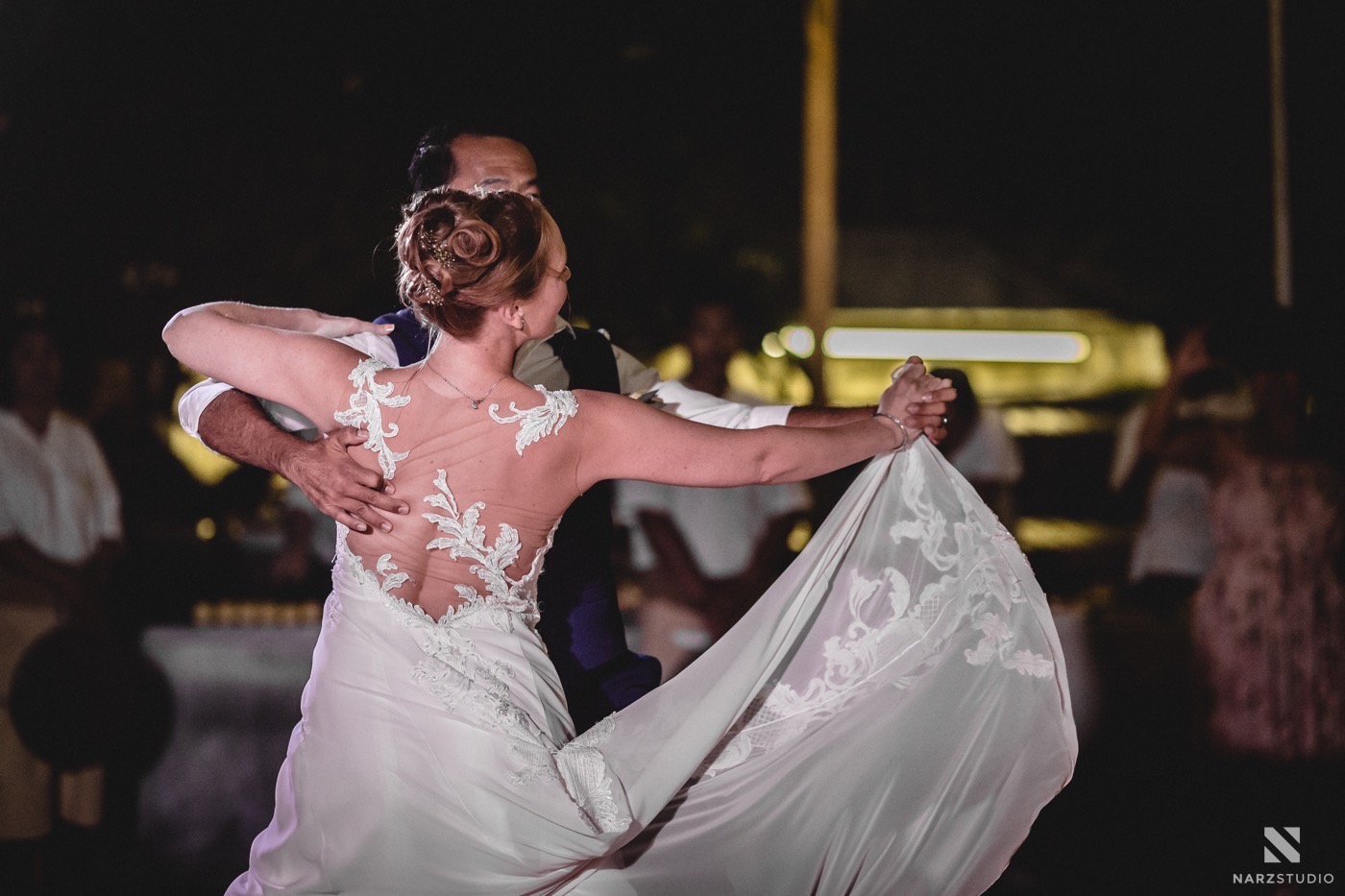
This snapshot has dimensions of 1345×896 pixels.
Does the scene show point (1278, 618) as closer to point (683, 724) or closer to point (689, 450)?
point (683, 724)

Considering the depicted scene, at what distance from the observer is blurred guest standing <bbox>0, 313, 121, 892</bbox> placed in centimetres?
434

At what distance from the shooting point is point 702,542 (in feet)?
14.1

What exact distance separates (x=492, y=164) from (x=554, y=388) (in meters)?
0.45

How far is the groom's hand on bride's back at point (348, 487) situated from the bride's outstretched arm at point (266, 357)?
0.20 ft

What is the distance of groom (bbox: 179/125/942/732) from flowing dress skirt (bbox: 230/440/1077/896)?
26cm

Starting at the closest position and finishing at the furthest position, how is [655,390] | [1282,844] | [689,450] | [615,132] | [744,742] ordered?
[689,450]
[744,742]
[655,390]
[1282,844]
[615,132]

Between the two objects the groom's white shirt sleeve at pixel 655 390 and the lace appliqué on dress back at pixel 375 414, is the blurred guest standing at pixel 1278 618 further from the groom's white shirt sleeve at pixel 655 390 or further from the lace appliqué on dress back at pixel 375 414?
the lace appliqué on dress back at pixel 375 414

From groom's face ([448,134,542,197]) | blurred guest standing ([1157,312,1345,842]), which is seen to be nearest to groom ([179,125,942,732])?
groom's face ([448,134,542,197])

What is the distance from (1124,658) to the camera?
14.8ft

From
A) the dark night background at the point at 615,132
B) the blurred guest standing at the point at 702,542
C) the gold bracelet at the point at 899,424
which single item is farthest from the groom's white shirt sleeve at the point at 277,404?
the dark night background at the point at 615,132

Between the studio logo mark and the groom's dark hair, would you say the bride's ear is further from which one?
the studio logo mark

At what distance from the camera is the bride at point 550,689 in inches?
73.0

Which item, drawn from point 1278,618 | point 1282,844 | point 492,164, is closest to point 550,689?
point 492,164

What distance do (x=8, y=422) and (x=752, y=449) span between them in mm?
3515
